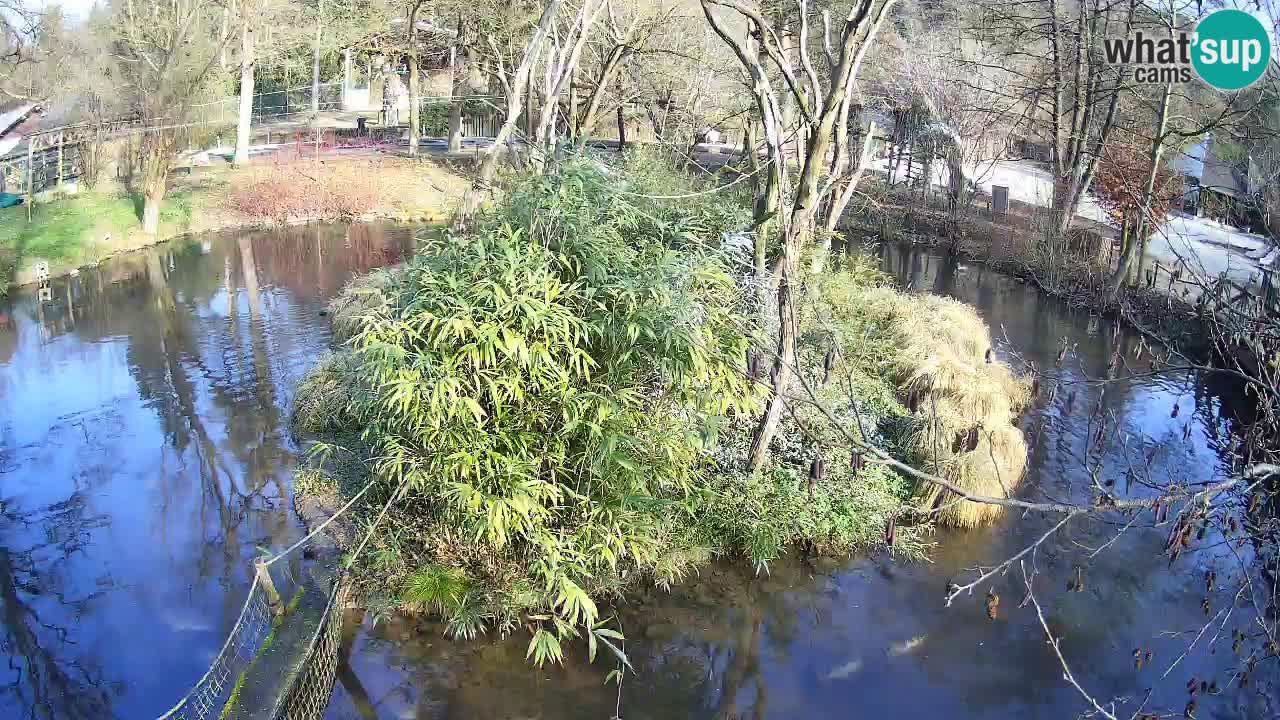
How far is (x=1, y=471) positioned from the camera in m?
10.4

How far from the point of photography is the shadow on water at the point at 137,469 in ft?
24.8

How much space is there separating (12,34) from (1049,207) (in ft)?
62.3

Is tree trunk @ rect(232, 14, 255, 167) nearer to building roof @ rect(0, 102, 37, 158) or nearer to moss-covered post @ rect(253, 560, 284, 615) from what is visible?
building roof @ rect(0, 102, 37, 158)

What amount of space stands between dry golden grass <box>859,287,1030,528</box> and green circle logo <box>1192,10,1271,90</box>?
12.5 feet

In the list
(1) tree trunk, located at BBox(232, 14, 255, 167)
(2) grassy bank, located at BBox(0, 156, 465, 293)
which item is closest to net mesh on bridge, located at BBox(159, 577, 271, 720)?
(2) grassy bank, located at BBox(0, 156, 465, 293)

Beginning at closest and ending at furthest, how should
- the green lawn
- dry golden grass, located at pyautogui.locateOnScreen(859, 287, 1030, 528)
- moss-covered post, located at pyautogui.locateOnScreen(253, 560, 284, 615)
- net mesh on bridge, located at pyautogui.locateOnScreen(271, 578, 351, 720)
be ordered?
1. net mesh on bridge, located at pyautogui.locateOnScreen(271, 578, 351, 720)
2. moss-covered post, located at pyautogui.locateOnScreen(253, 560, 284, 615)
3. dry golden grass, located at pyautogui.locateOnScreen(859, 287, 1030, 528)
4. the green lawn

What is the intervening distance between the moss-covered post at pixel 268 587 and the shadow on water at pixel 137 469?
616 millimetres

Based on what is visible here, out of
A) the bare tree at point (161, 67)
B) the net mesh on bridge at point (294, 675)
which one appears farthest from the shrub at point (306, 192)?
the net mesh on bridge at point (294, 675)

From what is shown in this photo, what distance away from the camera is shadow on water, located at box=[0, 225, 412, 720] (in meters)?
7.55

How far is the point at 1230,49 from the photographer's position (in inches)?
382

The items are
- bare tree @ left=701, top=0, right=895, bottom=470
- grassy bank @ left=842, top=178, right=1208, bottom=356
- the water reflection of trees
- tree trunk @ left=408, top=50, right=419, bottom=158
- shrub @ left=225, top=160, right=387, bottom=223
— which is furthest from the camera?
tree trunk @ left=408, top=50, right=419, bottom=158

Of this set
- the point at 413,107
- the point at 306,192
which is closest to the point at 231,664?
the point at 306,192

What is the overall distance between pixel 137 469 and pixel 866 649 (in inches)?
300

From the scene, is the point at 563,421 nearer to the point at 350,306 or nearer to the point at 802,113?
the point at 802,113
